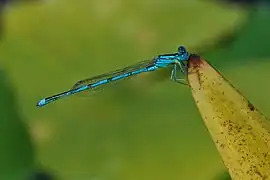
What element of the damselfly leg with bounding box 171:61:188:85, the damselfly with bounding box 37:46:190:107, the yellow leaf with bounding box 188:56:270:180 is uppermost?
the damselfly with bounding box 37:46:190:107

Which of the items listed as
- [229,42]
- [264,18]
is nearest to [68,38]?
[229,42]

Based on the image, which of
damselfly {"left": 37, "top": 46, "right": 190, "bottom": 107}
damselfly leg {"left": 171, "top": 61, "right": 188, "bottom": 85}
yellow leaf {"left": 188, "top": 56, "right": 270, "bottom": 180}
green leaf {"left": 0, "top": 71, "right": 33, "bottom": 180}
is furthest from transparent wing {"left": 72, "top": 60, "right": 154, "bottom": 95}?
yellow leaf {"left": 188, "top": 56, "right": 270, "bottom": 180}

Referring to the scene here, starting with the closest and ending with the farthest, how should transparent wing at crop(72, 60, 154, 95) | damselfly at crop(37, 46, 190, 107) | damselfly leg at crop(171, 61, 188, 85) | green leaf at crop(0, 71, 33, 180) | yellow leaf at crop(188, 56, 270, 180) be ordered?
yellow leaf at crop(188, 56, 270, 180) < damselfly leg at crop(171, 61, 188, 85) < damselfly at crop(37, 46, 190, 107) < transparent wing at crop(72, 60, 154, 95) < green leaf at crop(0, 71, 33, 180)

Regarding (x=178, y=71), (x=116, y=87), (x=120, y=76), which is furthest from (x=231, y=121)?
(x=116, y=87)

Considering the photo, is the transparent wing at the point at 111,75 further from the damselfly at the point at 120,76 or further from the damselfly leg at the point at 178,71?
the damselfly leg at the point at 178,71

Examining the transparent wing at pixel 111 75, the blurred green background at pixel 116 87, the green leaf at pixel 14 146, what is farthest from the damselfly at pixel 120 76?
the green leaf at pixel 14 146

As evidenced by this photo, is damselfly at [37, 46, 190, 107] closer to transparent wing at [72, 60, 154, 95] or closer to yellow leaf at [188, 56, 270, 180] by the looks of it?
transparent wing at [72, 60, 154, 95]

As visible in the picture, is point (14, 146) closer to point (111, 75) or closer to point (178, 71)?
point (111, 75)

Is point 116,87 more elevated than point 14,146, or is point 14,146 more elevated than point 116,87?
point 116,87
